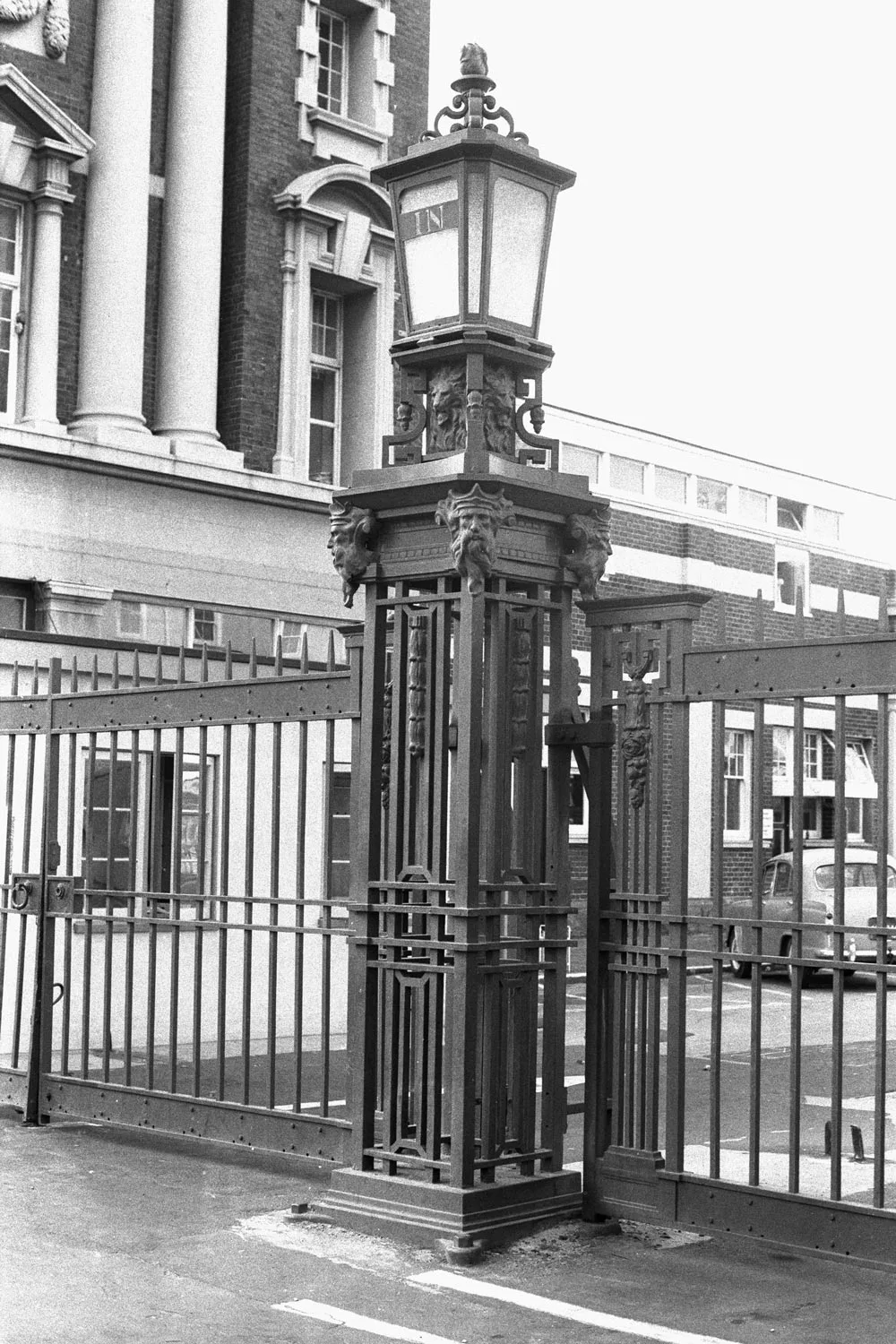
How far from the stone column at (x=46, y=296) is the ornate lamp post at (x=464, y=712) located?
11.9m

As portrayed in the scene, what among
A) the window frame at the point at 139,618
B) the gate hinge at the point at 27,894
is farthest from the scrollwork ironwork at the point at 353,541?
the window frame at the point at 139,618

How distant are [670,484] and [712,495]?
4.11ft

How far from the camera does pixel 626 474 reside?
3042cm

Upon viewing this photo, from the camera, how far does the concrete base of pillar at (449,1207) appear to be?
7504mm

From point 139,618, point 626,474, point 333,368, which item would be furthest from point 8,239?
point 626,474

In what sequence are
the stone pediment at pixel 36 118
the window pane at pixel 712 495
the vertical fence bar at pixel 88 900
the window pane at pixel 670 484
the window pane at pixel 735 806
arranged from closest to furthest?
the vertical fence bar at pixel 88 900 < the stone pediment at pixel 36 118 < the window pane at pixel 735 806 < the window pane at pixel 670 484 < the window pane at pixel 712 495

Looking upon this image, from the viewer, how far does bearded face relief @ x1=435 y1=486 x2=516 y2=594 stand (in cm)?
772

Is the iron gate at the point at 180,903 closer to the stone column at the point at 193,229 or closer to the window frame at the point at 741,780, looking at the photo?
the stone column at the point at 193,229

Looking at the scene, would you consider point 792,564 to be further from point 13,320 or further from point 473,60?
point 473,60

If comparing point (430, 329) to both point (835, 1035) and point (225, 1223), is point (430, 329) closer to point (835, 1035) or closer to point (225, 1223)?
point (835, 1035)

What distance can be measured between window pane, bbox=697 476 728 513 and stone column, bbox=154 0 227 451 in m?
12.8

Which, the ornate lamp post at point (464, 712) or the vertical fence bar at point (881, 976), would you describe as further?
the ornate lamp post at point (464, 712)

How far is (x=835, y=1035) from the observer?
7.12 m

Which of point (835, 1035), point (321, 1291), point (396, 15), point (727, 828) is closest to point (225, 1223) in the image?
point (321, 1291)
